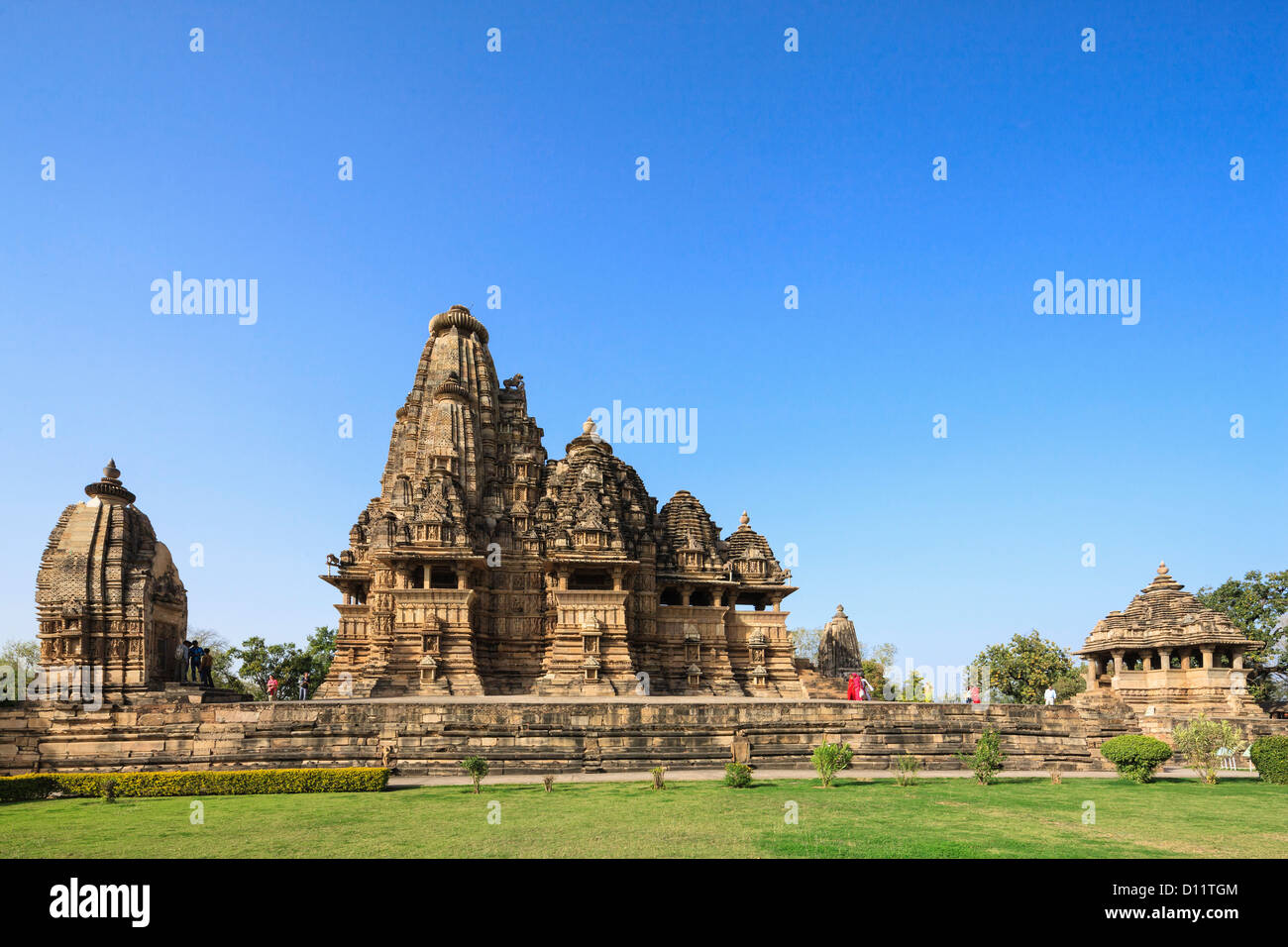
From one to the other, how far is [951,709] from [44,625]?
25366 millimetres

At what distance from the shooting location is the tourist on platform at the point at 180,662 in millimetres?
22906

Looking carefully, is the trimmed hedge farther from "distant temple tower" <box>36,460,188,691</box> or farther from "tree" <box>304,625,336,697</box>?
"tree" <box>304,625,336,697</box>

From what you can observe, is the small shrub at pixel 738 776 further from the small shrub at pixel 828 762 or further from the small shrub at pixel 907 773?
the small shrub at pixel 907 773

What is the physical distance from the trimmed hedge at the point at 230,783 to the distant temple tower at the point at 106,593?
492 centimetres

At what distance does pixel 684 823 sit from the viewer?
12156 mm

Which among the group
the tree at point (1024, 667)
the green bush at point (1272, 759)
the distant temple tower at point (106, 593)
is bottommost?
the tree at point (1024, 667)

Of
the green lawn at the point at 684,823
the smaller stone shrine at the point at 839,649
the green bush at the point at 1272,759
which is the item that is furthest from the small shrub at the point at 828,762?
the smaller stone shrine at the point at 839,649

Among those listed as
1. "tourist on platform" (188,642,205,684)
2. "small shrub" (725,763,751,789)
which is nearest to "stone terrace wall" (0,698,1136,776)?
"tourist on platform" (188,642,205,684)

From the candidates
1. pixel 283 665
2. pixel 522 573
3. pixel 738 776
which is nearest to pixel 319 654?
pixel 283 665

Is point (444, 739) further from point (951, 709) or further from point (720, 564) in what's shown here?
point (720, 564)

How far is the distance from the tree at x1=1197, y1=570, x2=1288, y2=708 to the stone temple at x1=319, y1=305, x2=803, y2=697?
27016 millimetres

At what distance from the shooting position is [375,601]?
3291 centimetres

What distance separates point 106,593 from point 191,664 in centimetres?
338
